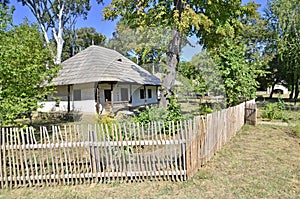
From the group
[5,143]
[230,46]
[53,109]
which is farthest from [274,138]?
[53,109]

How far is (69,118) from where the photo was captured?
15.3 meters

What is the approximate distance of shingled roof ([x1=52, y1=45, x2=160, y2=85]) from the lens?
14928mm

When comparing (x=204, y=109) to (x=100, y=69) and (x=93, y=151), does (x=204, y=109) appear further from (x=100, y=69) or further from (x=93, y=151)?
(x=100, y=69)

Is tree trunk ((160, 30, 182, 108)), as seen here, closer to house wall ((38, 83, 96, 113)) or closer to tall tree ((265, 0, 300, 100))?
house wall ((38, 83, 96, 113))

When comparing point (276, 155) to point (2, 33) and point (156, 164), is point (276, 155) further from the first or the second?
point (2, 33)

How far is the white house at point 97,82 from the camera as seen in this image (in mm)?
15211

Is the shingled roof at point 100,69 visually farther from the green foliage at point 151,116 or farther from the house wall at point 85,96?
the green foliage at point 151,116

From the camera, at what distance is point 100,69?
15320 mm

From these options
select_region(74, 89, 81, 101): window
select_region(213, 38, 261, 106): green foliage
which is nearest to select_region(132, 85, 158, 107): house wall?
select_region(74, 89, 81, 101): window

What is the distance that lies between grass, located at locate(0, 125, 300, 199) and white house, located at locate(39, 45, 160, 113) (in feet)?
34.2

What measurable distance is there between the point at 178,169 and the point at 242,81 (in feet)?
26.3

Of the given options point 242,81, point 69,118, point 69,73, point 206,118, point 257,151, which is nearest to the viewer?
point 206,118

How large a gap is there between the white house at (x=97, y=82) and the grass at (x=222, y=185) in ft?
34.2

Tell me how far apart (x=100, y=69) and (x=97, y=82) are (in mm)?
916
